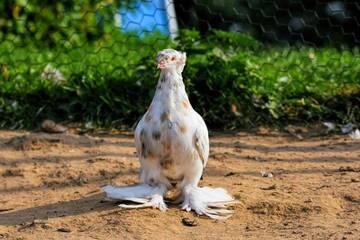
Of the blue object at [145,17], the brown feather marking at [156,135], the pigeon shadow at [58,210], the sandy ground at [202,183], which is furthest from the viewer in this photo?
the blue object at [145,17]

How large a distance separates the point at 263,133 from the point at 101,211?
1.97 m

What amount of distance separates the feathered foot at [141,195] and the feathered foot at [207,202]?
0.12m

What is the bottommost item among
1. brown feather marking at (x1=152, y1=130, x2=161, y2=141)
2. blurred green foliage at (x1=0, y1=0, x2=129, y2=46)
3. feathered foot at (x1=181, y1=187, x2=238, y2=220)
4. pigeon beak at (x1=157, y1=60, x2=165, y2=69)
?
feathered foot at (x1=181, y1=187, x2=238, y2=220)

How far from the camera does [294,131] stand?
20.0 feet

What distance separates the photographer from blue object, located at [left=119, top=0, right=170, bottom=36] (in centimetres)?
712

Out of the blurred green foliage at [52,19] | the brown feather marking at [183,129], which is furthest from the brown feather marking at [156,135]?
the blurred green foliage at [52,19]

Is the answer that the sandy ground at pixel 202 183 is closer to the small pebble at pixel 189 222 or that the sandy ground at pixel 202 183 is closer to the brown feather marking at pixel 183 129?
the small pebble at pixel 189 222

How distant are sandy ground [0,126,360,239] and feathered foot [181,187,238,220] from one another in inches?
1.7

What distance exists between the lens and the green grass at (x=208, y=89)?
246 inches

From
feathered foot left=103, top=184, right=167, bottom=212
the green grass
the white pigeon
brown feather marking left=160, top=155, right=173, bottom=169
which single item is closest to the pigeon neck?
the white pigeon

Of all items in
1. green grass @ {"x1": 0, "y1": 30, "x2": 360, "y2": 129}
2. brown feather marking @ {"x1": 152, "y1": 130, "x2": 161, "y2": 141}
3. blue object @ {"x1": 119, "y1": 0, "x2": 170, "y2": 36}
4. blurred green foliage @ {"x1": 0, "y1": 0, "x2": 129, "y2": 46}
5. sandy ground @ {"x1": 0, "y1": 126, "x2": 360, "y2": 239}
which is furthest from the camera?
blurred green foliage @ {"x1": 0, "y1": 0, "x2": 129, "y2": 46}

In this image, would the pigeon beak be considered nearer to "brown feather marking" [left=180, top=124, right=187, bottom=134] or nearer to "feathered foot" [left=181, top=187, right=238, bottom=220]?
"brown feather marking" [left=180, top=124, right=187, bottom=134]

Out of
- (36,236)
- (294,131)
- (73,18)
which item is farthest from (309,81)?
(36,236)

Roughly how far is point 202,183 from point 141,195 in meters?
0.69
